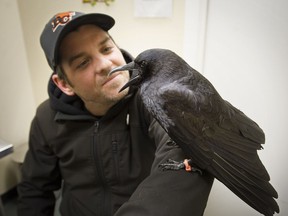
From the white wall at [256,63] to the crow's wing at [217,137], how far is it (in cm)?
32

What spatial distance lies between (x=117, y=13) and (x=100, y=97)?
2.29 feet

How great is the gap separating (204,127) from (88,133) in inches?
21.1

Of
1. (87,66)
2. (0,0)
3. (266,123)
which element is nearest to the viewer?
(87,66)

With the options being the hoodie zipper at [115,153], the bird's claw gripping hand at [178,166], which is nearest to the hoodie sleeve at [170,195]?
the bird's claw gripping hand at [178,166]

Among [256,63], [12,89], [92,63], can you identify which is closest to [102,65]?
[92,63]

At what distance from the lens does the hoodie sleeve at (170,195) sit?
584 millimetres

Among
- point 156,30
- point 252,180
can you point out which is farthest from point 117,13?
point 252,180

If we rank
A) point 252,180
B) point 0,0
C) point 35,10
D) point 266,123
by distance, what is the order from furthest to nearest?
point 35,10 → point 0,0 → point 266,123 → point 252,180

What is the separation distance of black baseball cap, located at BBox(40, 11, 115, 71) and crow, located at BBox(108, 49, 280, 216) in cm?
27

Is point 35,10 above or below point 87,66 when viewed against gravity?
above

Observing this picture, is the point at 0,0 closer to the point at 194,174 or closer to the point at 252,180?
the point at 194,174

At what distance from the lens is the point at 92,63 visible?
0.92 meters

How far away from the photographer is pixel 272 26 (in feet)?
3.09

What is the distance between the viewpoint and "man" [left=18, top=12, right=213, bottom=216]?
3.01 feet
